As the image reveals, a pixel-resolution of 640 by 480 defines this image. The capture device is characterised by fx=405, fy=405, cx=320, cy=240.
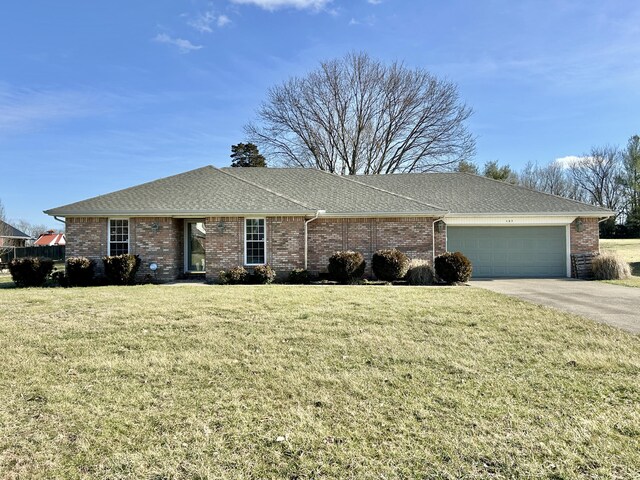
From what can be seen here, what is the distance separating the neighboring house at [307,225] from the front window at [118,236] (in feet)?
0.12

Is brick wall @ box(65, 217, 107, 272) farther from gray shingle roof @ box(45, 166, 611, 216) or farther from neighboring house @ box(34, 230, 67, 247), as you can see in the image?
neighboring house @ box(34, 230, 67, 247)

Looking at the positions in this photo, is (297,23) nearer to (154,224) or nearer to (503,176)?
(154,224)

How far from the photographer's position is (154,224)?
49.1ft

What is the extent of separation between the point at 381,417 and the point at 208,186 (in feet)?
47.9

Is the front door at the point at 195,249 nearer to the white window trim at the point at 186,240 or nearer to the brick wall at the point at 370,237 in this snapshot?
the white window trim at the point at 186,240

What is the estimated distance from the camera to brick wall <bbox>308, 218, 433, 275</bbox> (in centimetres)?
1590

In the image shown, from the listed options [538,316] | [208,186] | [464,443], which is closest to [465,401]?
[464,443]

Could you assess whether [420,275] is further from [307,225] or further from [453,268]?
[307,225]

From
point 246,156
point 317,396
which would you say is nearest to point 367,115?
point 246,156

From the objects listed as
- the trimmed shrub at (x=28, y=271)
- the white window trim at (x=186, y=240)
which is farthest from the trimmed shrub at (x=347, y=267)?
the trimmed shrub at (x=28, y=271)

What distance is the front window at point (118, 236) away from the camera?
1512cm

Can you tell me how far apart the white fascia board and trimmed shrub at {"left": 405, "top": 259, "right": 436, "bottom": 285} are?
347 cm

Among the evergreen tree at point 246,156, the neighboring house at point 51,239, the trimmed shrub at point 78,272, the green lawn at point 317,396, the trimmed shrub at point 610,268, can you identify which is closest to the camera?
the green lawn at point 317,396

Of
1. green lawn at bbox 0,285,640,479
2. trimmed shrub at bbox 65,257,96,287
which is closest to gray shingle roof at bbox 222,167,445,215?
trimmed shrub at bbox 65,257,96,287
